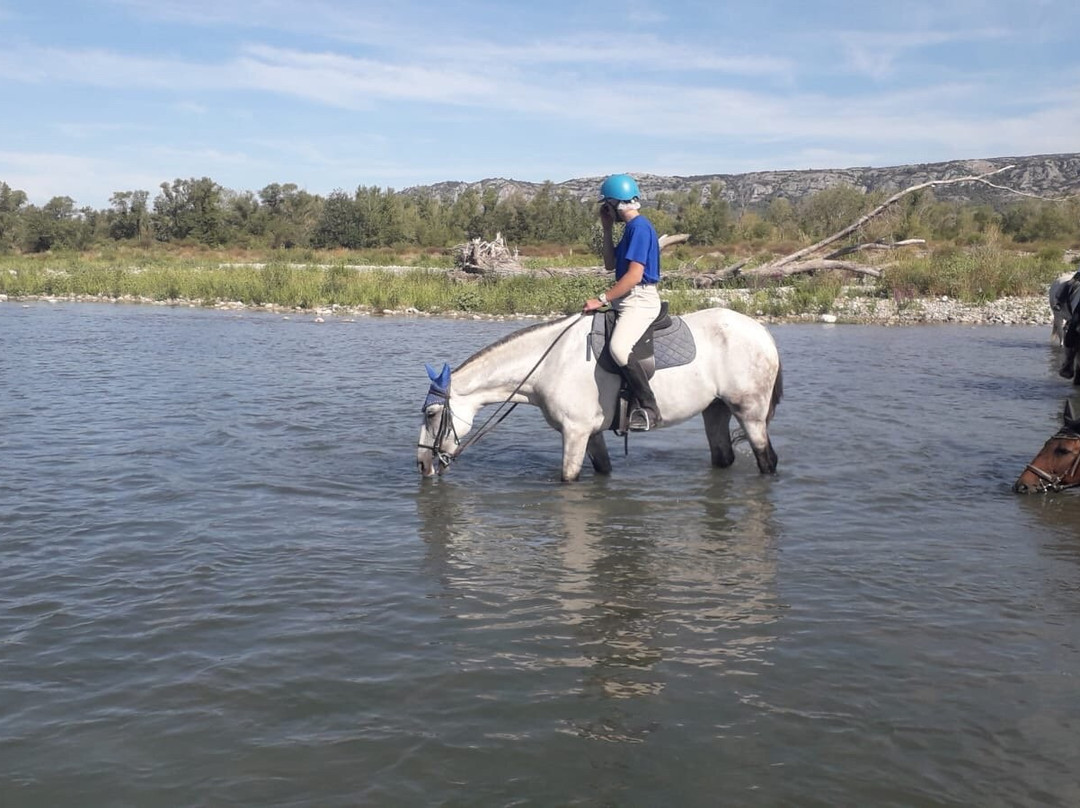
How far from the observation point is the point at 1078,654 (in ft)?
17.4

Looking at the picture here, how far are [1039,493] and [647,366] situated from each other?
395 cm

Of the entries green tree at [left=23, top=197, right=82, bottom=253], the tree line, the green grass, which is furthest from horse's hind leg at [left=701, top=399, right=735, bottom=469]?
green tree at [left=23, top=197, right=82, bottom=253]

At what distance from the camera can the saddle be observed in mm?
8641

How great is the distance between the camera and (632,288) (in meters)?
8.42

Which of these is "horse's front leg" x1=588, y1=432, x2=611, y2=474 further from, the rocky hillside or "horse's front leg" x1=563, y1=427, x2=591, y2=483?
the rocky hillside

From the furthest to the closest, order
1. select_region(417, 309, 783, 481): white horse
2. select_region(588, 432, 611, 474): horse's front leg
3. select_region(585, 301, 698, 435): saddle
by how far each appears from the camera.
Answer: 1. select_region(588, 432, 611, 474): horse's front leg
2. select_region(417, 309, 783, 481): white horse
3. select_region(585, 301, 698, 435): saddle

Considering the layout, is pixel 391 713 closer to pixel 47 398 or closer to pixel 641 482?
pixel 641 482

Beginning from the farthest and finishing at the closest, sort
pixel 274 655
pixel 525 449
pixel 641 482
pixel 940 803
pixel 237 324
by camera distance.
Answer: pixel 237 324
pixel 525 449
pixel 641 482
pixel 274 655
pixel 940 803

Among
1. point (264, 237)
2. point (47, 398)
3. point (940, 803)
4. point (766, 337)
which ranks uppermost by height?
point (264, 237)

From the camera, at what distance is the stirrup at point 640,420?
8672 mm

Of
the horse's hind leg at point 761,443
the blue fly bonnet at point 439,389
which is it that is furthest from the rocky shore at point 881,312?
the blue fly bonnet at point 439,389

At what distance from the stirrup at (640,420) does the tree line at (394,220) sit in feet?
172

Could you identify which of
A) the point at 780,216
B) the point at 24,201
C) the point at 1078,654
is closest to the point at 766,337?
the point at 1078,654

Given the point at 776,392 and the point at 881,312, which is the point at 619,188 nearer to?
the point at 776,392
